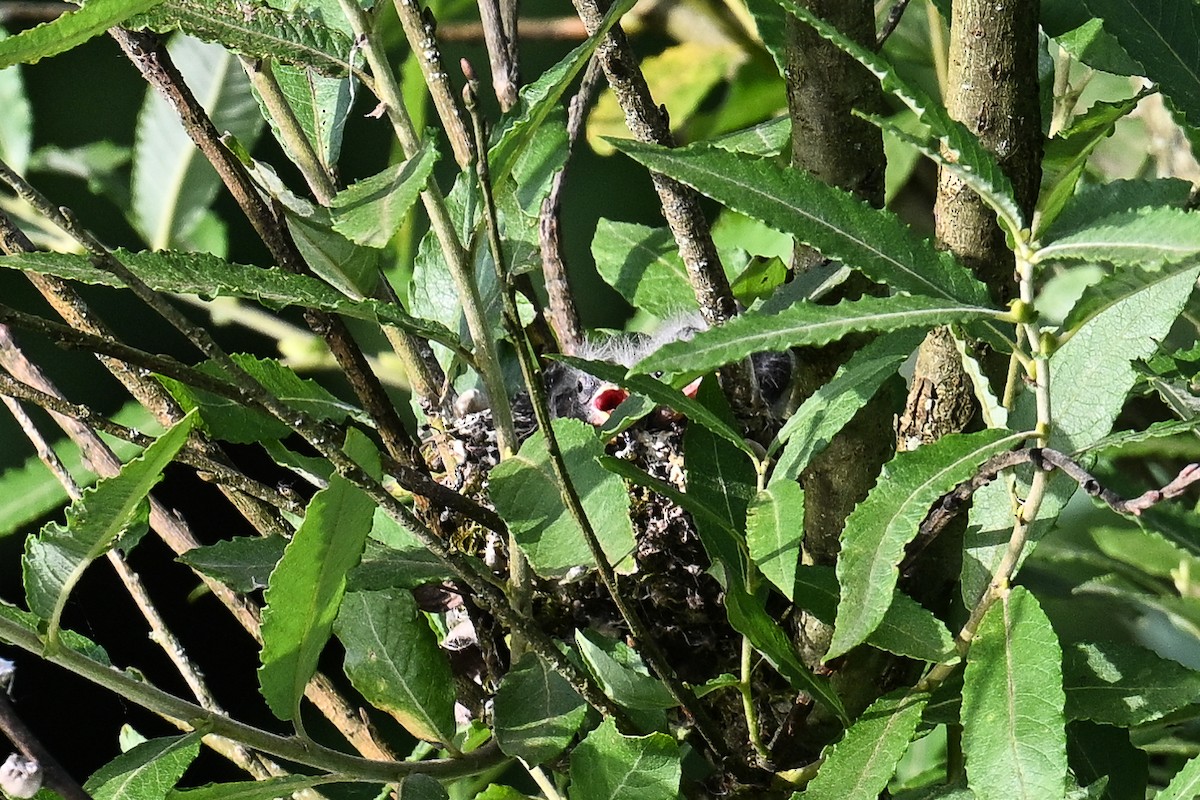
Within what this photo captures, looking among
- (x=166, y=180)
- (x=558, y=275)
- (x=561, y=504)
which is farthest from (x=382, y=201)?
(x=166, y=180)

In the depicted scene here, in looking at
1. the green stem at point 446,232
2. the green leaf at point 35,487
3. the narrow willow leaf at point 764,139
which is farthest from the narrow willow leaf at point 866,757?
the green leaf at point 35,487

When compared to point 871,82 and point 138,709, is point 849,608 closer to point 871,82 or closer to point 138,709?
point 871,82

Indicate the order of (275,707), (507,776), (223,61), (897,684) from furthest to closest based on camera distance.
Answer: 1. (507,776)
2. (223,61)
3. (897,684)
4. (275,707)

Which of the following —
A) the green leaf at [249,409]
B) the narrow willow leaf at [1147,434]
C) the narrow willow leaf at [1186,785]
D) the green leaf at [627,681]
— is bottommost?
the narrow willow leaf at [1186,785]

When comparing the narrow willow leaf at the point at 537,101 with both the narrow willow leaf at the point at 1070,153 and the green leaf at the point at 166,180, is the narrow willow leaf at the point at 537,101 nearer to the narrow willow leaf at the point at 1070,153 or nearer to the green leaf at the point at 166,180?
the narrow willow leaf at the point at 1070,153

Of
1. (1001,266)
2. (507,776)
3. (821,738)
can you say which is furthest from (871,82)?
(507,776)

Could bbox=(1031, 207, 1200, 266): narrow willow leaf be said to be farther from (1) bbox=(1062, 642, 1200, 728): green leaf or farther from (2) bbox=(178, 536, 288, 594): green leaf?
(2) bbox=(178, 536, 288, 594): green leaf
